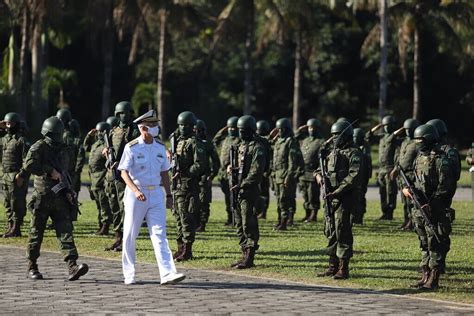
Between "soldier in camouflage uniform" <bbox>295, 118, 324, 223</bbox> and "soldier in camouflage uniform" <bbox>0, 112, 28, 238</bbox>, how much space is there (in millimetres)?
6259

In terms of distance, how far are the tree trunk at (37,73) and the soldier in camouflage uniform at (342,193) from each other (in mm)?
30204

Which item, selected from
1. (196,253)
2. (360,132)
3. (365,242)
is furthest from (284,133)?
(196,253)

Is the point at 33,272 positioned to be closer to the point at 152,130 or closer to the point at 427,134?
the point at 152,130

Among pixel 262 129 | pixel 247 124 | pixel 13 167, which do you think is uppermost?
pixel 262 129

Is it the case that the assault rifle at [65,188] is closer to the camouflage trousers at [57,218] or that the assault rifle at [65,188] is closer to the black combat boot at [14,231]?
the camouflage trousers at [57,218]

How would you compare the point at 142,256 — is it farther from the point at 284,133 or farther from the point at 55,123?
the point at 284,133

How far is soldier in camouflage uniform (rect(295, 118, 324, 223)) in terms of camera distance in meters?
22.7

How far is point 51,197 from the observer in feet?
44.9

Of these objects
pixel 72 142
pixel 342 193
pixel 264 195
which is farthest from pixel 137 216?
pixel 264 195

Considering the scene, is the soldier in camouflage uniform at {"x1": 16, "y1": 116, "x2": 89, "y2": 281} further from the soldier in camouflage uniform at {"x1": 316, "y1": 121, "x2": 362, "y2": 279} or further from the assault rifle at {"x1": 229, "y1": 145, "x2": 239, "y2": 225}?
the soldier in camouflage uniform at {"x1": 316, "y1": 121, "x2": 362, "y2": 279}

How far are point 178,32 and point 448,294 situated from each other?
1525 inches

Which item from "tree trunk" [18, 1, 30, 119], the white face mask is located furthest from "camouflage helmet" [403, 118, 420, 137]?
"tree trunk" [18, 1, 30, 119]

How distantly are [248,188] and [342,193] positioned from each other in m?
1.57

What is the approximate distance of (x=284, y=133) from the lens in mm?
21859
